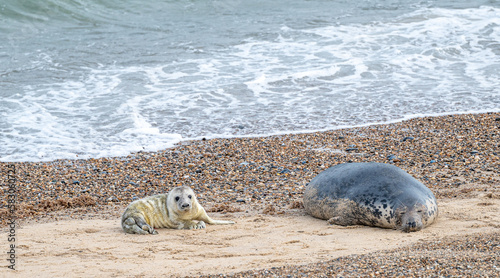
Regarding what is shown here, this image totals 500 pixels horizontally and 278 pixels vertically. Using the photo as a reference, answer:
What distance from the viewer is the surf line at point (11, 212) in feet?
14.4

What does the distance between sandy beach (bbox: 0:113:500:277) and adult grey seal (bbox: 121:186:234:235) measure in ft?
0.35

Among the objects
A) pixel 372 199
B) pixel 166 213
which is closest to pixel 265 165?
pixel 166 213

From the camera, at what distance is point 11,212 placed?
5918 millimetres

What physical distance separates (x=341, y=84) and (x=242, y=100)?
2.15 meters

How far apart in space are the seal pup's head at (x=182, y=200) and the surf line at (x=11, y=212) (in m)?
1.36

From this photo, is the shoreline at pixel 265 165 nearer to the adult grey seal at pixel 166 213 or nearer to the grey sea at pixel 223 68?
the grey sea at pixel 223 68

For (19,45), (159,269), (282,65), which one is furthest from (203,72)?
(159,269)

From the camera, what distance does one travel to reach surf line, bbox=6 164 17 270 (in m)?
4.39

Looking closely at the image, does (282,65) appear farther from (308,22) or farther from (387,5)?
(387,5)

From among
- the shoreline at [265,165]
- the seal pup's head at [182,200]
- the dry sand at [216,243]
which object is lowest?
the shoreline at [265,165]

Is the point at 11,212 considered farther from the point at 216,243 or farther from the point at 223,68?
the point at 223,68

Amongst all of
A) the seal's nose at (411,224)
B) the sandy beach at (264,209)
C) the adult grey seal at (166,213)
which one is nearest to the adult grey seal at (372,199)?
the seal's nose at (411,224)

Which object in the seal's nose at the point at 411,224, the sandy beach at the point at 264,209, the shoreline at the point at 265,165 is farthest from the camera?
the shoreline at the point at 265,165

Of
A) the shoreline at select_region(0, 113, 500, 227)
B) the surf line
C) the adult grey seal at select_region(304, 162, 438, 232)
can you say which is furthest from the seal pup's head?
the surf line
